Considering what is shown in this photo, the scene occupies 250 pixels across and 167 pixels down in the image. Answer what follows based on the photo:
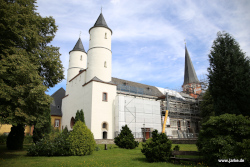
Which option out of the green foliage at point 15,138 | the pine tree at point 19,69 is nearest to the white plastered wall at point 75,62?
the green foliage at point 15,138

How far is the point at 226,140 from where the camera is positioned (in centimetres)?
718

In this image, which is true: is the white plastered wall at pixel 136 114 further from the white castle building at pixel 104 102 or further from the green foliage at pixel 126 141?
the green foliage at pixel 126 141

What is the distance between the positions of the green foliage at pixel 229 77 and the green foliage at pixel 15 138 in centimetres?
1466

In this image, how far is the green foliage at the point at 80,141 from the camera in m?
11.0

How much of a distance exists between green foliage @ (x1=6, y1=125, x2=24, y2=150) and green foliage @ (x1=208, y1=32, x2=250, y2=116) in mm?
14657

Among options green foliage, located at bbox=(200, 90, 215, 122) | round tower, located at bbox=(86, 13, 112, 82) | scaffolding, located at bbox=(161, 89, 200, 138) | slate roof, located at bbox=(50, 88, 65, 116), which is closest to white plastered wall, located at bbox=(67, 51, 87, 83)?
slate roof, located at bbox=(50, 88, 65, 116)

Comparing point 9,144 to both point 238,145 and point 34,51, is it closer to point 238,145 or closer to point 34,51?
point 34,51

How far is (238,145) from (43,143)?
A: 10.4 meters

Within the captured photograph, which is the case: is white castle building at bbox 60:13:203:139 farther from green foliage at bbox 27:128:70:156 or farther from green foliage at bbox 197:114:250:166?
green foliage at bbox 197:114:250:166

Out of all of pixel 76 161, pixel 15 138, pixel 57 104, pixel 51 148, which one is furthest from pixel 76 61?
pixel 76 161

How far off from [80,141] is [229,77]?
33.1 ft

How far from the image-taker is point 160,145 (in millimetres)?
8844

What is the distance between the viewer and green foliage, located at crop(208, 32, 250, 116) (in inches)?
427

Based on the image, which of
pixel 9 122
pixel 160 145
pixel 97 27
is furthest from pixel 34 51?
pixel 97 27
